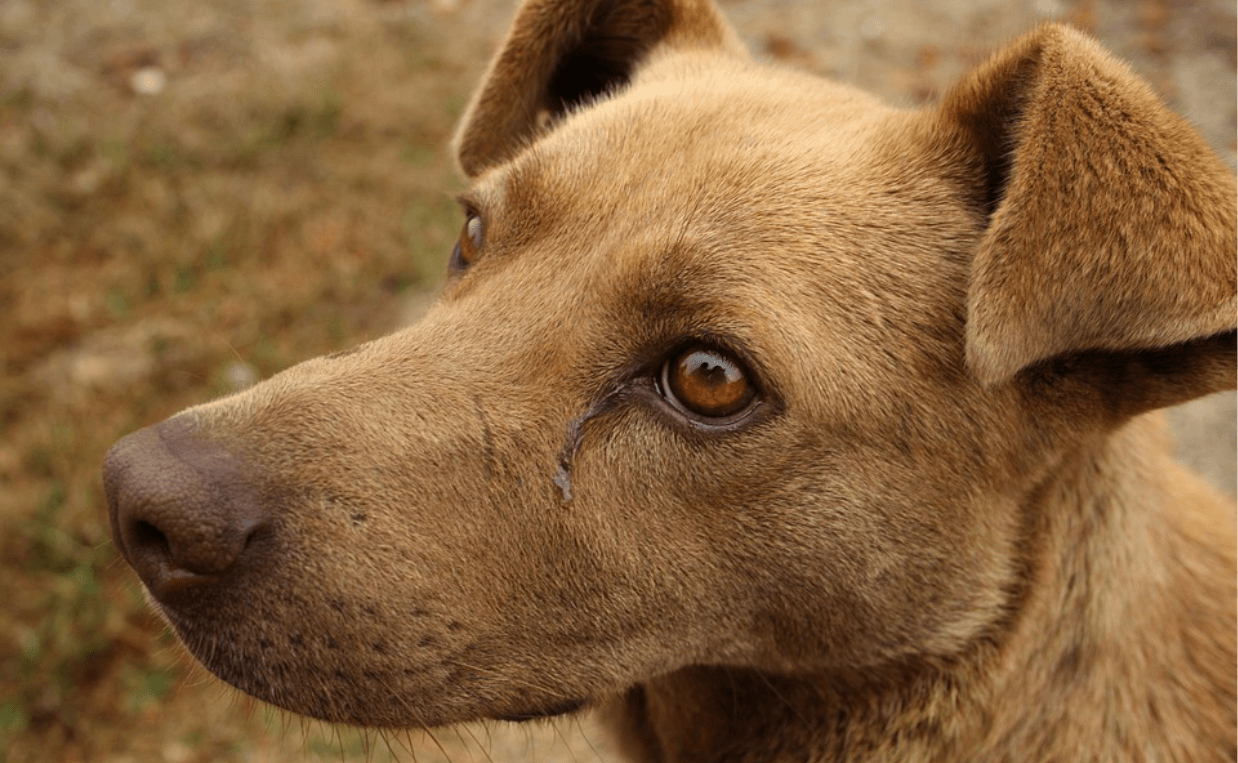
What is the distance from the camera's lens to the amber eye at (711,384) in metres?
2.39

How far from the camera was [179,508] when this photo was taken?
2113 millimetres

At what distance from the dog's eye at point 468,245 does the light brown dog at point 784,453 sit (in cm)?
26

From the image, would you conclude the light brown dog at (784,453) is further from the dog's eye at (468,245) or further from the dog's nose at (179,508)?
the dog's eye at (468,245)

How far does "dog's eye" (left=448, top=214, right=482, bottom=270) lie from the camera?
3088 millimetres

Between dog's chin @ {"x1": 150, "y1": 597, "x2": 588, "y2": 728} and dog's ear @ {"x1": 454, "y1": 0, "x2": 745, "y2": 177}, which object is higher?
dog's ear @ {"x1": 454, "y1": 0, "x2": 745, "y2": 177}

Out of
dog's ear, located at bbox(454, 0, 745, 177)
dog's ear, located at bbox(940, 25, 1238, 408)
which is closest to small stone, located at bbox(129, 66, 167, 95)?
dog's ear, located at bbox(454, 0, 745, 177)

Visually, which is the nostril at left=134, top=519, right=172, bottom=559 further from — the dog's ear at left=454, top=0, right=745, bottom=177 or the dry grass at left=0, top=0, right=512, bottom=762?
the dry grass at left=0, top=0, right=512, bottom=762

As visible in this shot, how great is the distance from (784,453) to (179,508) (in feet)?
4.38

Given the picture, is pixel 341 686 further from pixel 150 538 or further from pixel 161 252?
pixel 161 252

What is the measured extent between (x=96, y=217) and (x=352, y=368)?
5265 mm

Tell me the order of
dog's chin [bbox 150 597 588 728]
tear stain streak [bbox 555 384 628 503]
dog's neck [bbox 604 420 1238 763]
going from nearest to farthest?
1. dog's chin [bbox 150 597 588 728]
2. tear stain streak [bbox 555 384 628 503]
3. dog's neck [bbox 604 420 1238 763]

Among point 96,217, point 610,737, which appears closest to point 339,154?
point 96,217

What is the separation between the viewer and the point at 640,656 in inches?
101

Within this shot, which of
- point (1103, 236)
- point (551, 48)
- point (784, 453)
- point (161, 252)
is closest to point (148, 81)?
point (161, 252)
